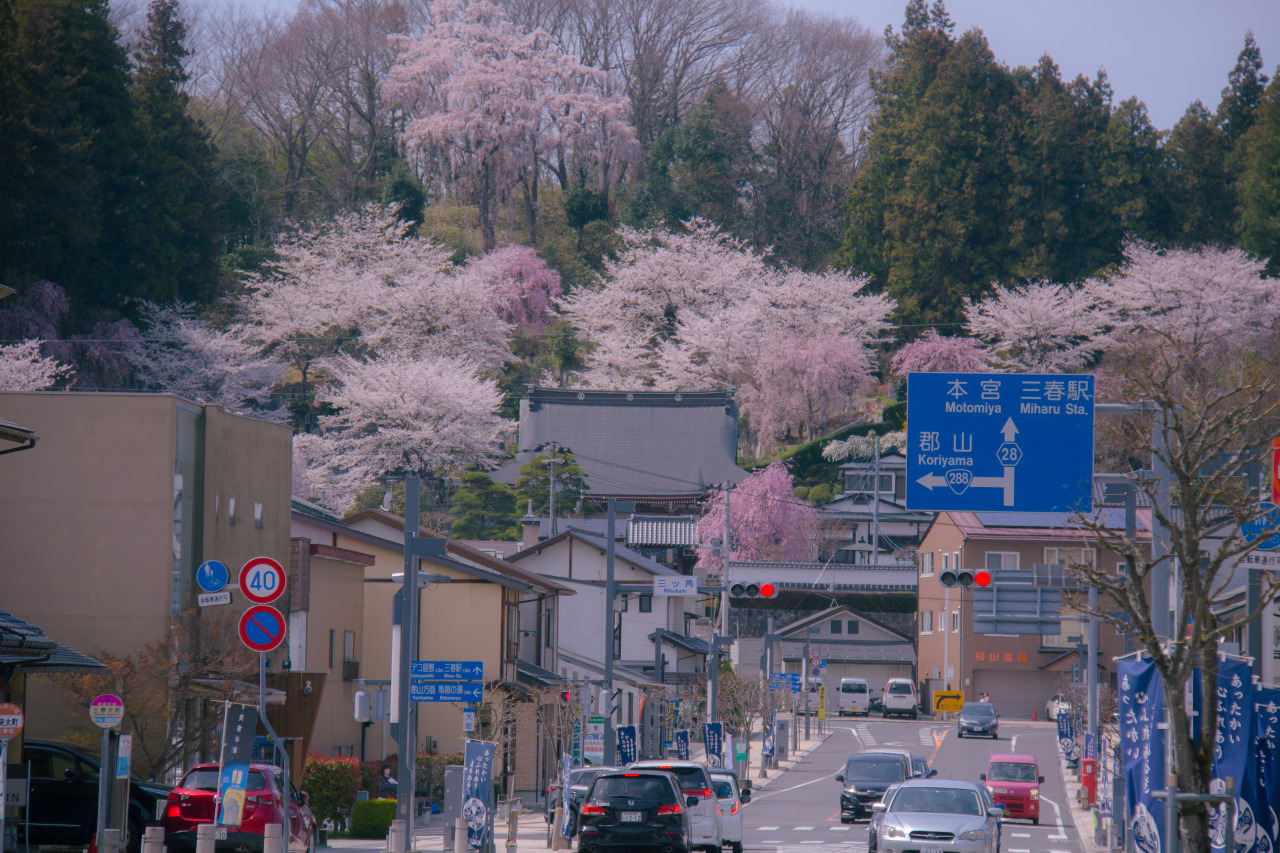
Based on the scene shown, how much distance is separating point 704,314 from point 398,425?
20.5 metres

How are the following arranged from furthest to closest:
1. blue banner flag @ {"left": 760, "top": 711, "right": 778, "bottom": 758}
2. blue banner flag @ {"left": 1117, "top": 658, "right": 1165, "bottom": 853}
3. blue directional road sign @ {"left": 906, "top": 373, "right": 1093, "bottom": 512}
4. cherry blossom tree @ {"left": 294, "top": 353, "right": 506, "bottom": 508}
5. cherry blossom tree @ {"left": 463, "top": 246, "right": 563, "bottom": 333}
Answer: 1. cherry blossom tree @ {"left": 463, "top": 246, "right": 563, "bottom": 333}
2. cherry blossom tree @ {"left": 294, "top": 353, "right": 506, "bottom": 508}
3. blue banner flag @ {"left": 760, "top": 711, "right": 778, "bottom": 758}
4. blue directional road sign @ {"left": 906, "top": 373, "right": 1093, "bottom": 512}
5. blue banner flag @ {"left": 1117, "top": 658, "right": 1165, "bottom": 853}

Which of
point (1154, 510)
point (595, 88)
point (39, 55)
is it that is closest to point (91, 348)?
point (39, 55)

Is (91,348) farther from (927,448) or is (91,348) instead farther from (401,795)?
(927,448)

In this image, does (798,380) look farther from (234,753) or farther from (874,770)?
(234,753)

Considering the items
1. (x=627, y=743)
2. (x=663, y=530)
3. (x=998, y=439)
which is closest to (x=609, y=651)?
(x=627, y=743)

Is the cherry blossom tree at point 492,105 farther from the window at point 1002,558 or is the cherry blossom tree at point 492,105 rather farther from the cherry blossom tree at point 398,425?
the window at point 1002,558

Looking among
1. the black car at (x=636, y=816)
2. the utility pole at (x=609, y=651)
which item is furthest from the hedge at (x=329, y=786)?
the black car at (x=636, y=816)

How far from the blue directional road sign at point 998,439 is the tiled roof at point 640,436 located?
4784cm

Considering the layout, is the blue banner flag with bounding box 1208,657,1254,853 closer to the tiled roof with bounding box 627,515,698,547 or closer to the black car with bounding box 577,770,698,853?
the black car with bounding box 577,770,698,853

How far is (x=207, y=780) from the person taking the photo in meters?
16.6

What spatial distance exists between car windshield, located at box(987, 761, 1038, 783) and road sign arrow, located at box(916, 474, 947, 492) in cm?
1489

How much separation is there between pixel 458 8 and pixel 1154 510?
76.3 metres

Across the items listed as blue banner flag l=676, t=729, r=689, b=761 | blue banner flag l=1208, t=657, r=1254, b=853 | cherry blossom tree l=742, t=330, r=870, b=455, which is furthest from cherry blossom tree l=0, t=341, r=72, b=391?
blue banner flag l=1208, t=657, r=1254, b=853

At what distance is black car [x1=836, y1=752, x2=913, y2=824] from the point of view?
2739 centimetres
